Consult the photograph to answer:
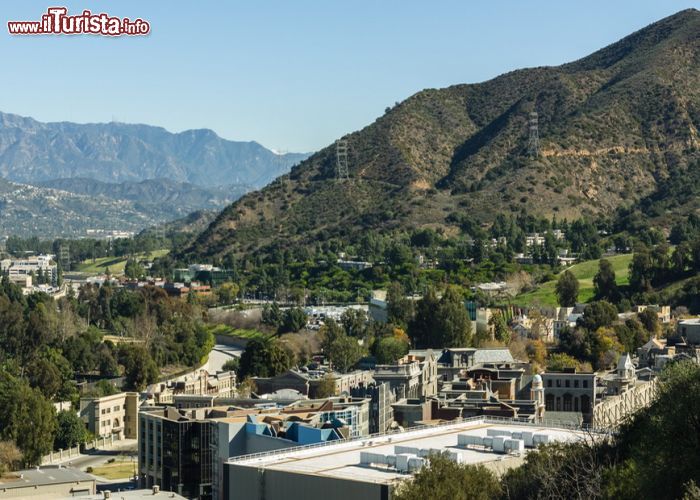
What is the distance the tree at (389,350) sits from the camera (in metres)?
78.4

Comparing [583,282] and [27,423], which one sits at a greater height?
[583,282]

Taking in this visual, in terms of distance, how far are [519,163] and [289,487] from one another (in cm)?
11535

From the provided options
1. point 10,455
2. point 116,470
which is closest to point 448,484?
point 10,455

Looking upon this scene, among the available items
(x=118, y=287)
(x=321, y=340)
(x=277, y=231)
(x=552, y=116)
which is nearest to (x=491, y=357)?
(x=321, y=340)

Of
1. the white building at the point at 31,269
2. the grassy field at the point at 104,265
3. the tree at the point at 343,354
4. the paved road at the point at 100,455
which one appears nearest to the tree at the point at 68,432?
the paved road at the point at 100,455

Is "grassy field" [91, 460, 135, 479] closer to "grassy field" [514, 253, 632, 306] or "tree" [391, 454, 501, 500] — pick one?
"tree" [391, 454, 501, 500]

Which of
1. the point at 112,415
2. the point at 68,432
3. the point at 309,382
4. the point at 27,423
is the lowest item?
the point at 68,432

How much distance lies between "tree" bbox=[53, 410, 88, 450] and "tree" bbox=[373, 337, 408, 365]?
17198 mm

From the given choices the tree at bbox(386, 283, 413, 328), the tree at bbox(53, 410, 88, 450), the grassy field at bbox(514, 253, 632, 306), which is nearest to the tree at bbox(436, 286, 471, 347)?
the tree at bbox(386, 283, 413, 328)

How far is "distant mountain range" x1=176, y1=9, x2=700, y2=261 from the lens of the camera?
14175cm

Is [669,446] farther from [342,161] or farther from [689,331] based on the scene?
[342,161]

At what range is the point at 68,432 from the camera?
66.6m

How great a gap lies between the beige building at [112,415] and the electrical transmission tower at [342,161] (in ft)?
292

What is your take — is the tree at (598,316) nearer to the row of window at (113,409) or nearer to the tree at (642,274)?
the tree at (642,274)
